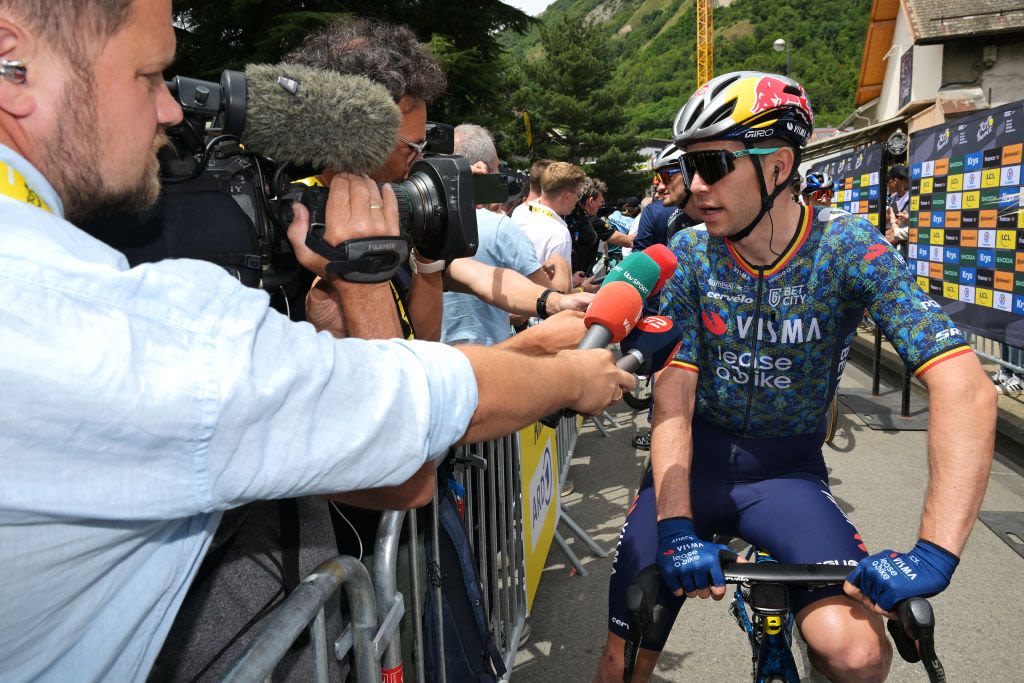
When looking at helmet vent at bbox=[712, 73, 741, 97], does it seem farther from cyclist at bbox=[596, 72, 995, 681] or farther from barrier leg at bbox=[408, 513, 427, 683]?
barrier leg at bbox=[408, 513, 427, 683]

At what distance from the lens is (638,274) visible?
1.78m

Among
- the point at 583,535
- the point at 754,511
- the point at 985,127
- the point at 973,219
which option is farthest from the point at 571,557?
the point at 985,127

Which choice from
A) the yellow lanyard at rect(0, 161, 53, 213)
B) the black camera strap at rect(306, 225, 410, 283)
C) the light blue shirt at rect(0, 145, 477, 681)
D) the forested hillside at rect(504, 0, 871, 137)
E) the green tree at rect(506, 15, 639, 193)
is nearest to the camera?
the light blue shirt at rect(0, 145, 477, 681)

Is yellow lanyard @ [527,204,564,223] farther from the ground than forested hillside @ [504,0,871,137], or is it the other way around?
forested hillside @ [504,0,871,137]

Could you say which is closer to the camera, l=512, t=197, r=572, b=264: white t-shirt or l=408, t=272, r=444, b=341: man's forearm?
l=408, t=272, r=444, b=341: man's forearm

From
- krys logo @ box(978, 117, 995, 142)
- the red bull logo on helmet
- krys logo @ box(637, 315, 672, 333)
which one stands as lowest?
krys logo @ box(637, 315, 672, 333)

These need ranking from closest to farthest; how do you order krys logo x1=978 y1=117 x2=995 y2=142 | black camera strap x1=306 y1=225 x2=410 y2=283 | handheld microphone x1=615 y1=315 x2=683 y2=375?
black camera strap x1=306 y1=225 x2=410 y2=283 < handheld microphone x1=615 y1=315 x2=683 y2=375 < krys logo x1=978 y1=117 x2=995 y2=142

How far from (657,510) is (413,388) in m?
1.43

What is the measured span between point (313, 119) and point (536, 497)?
2.88 m

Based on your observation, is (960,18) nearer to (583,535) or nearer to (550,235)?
(550,235)

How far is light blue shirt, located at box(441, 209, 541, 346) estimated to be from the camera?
3627 millimetres

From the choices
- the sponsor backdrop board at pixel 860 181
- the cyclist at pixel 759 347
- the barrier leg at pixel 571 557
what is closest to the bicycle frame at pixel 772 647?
the cyclist at pixel 759 347

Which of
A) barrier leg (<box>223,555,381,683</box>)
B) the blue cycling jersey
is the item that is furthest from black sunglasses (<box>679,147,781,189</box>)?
barrier leg (<box>223,555,381,683</box>)

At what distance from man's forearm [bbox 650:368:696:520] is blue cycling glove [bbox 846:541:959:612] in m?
0.57
